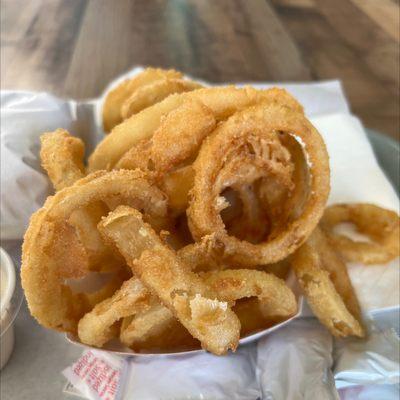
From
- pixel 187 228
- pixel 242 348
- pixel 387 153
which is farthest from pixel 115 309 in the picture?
pixel 387 153

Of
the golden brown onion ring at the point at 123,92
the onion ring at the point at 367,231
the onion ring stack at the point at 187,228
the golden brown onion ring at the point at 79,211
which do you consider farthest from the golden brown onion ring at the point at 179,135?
the onion ring at the point at 367,231

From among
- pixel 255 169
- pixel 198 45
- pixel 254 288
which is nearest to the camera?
pixel 254 288

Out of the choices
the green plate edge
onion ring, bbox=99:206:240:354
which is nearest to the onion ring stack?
onion ring, bbox=99:206:240:354

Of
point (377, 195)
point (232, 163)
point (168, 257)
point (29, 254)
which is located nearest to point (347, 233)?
point (377, 195)

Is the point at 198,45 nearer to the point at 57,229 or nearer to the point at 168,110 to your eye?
the point at 168,110

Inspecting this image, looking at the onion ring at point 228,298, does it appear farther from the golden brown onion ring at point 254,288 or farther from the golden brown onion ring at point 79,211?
the golden brown onion ring at point 79,211

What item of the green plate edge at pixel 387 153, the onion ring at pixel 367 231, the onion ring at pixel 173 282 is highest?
the onion ring at pixel 173 282

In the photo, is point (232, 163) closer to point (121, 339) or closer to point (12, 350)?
point (121, 339)
